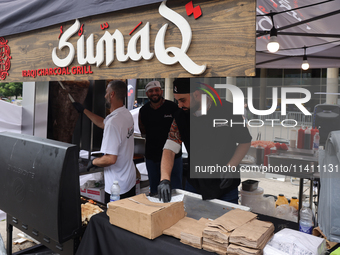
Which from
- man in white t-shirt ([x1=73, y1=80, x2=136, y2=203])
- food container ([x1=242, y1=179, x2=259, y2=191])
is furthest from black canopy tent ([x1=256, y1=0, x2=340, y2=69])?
man in white t-shirt ([x1=73, y1=80, x2=136, y2=203])

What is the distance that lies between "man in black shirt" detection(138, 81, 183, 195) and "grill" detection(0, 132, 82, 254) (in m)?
1.98

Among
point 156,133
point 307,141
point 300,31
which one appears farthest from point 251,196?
point 300,31

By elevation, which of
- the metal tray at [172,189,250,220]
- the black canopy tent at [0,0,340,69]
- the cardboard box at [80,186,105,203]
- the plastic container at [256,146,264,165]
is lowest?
the cardboard box at [80,186,105,203]

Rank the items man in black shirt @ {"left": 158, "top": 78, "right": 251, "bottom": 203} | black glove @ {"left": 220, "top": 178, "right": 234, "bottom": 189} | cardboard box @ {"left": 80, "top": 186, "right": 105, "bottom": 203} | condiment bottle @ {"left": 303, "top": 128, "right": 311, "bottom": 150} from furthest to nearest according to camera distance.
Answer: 1. condiment bottle @ {"left": 303, "top": 128, "right": 311, "bottom": 150}
2. cardboard box @ {"left": 80, "top": 186, "right": 105, "bottom": 203}
3. man in black shirt @ {"left": 158, "top": 78, "right": 251, "bottom": 203}
4. black glove @ {"left": 220, "top": 178, "right": 234, "bottom": 189}

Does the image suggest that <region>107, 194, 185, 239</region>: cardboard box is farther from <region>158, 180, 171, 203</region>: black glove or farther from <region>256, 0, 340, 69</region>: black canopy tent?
<region>256, 0, 340, 69</region>: black canopy tent

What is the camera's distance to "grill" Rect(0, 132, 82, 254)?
5.51 feet

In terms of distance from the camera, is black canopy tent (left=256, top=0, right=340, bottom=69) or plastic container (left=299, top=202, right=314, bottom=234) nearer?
plastic container (left=299, top=202, right=314, bottom=234)

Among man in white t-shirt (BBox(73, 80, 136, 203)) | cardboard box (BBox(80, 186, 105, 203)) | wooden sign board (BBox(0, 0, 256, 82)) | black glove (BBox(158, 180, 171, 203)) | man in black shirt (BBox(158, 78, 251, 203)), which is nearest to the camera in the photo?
wooden sign board (BBox(0, 0, 256, 82))

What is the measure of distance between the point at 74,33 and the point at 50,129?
2010 mm

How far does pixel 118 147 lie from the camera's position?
2.73 metres

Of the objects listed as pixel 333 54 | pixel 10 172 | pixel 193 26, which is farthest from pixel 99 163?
pixel 333 54

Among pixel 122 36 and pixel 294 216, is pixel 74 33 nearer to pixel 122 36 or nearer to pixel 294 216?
pixel 122 36

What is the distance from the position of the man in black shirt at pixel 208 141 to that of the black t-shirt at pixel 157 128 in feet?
4.23

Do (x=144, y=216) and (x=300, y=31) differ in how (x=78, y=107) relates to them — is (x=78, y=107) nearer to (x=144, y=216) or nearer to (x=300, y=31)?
(x=144, y=216)
